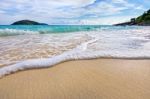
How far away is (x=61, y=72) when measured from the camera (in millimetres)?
3125

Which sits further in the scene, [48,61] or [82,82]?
[48,61]

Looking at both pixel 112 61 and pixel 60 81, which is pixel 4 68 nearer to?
pixel 60 81

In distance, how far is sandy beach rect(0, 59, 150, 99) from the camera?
7.12 ft

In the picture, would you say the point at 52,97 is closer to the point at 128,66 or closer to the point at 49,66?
the point at 49,66

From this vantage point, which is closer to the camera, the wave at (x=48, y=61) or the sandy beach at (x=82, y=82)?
the sandy beach at (x=82, y=82)

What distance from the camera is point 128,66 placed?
3410 millimetres

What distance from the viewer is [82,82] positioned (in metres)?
2.60

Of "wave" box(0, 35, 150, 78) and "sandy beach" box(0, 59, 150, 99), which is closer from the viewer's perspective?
"sandy beach" box(0, 59, 150, 99)

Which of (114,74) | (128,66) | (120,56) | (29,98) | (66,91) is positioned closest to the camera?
(29,98)

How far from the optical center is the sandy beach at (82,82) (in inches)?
85.5

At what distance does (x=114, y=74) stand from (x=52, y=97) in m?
1.23

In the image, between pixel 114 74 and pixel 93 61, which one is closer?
pixel 114 74

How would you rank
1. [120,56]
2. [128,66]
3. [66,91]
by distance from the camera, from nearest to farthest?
[66,91] → [128,66] → [120,56]

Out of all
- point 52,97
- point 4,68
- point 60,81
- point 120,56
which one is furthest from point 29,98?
point 120,56
